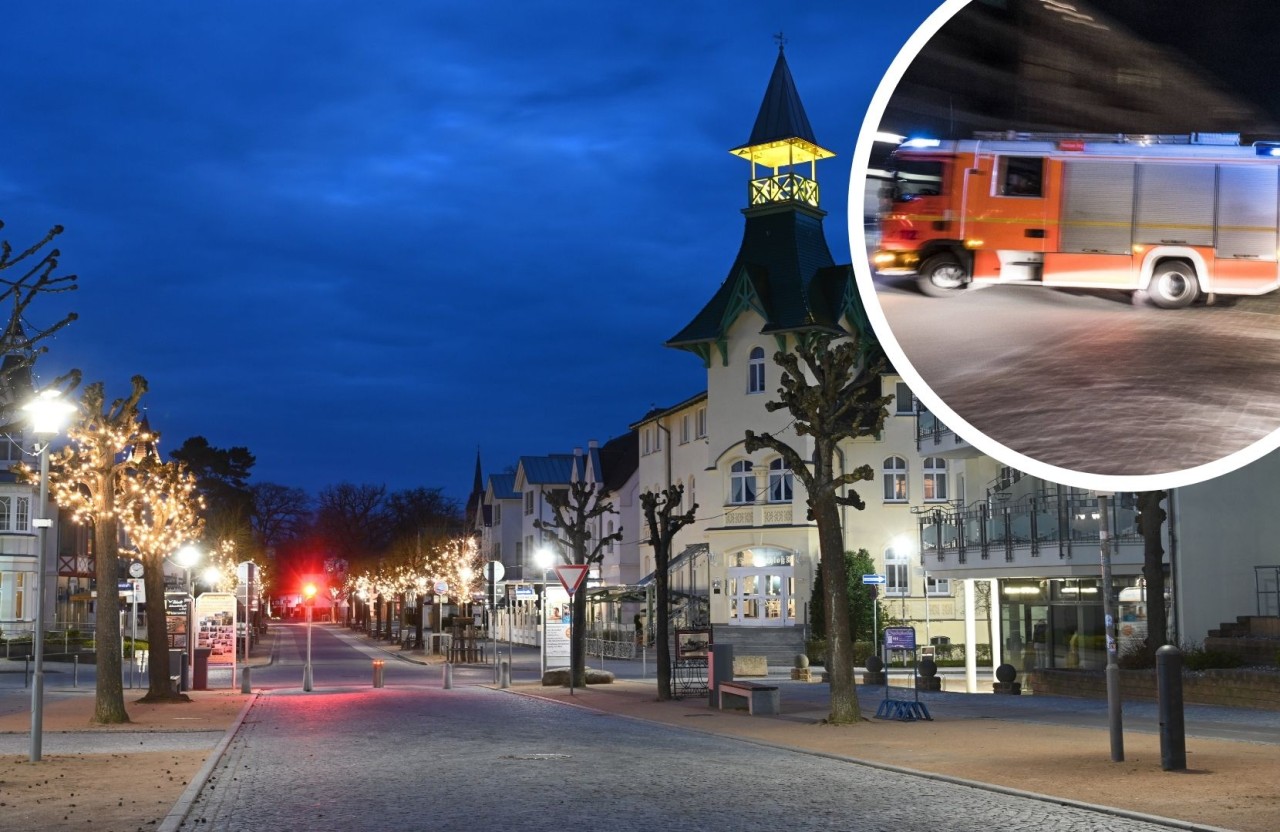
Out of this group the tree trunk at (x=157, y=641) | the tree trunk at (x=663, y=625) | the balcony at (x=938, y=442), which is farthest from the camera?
the balcony at (x=938, y=442)

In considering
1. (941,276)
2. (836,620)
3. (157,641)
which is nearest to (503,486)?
(157,641)

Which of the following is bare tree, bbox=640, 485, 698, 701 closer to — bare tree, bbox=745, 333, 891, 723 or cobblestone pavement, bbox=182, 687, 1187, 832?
bare tree, bbox=745, 333, 891, 723

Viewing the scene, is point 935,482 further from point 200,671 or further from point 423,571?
point 423,571

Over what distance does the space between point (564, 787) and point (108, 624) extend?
1471 centimetres

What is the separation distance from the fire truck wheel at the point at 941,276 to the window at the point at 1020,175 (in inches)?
29.1

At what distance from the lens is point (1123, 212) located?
11359 mm

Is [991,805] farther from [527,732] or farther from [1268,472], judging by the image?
[1268,472]

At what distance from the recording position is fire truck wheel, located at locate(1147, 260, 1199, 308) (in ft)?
37.4

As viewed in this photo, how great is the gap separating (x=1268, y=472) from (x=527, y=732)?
803 inches

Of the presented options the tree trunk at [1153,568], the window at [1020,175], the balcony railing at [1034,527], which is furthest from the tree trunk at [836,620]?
the window at [1020,175]

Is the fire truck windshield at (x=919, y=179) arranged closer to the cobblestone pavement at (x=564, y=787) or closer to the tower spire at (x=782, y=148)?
the cobblestone pavement at (x=564, y=787)

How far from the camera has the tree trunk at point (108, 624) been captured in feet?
94.1

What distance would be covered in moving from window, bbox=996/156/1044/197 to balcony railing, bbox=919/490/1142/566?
24613 mm

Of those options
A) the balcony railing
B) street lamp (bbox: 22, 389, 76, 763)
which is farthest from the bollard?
the balcony railing
